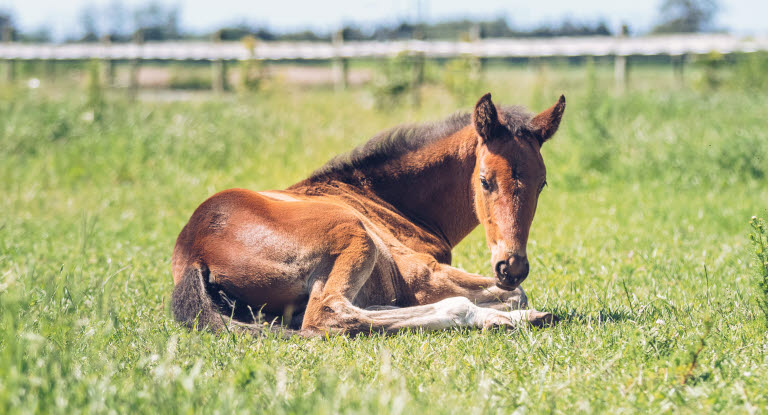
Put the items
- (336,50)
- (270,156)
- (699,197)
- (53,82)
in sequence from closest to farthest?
1. (699,197)
2. (270,156)
3. (336,50)
4. (53,82)

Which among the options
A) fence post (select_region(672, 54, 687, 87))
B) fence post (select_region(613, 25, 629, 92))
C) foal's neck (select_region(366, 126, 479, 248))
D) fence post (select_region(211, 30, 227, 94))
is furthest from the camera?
fence post (select_region(672, 54, 687, 87))

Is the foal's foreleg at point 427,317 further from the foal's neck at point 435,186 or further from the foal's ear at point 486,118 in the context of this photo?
the foal's ear at point 486,118

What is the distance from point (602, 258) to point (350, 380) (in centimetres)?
367

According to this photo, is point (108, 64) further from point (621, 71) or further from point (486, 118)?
point (486, 118)

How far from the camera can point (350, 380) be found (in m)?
3.33

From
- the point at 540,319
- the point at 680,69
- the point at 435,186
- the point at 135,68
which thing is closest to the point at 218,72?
the point at 135,68

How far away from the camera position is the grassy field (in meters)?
3.09

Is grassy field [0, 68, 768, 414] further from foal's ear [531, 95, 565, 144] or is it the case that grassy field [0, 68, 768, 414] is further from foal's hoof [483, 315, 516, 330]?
foal's ear [531, 95, 565, 144]

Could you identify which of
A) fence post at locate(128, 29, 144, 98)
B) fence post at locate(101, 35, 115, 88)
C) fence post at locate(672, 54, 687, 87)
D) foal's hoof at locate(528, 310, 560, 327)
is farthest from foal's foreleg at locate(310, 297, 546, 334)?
fence post at locate(672, 54, 687, 87)

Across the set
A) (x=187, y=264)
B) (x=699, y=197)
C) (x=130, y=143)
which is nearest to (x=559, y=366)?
(x=187, y=264)

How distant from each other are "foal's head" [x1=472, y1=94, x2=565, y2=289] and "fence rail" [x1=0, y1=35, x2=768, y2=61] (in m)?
11.4

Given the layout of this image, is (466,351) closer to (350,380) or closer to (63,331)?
(350,380)

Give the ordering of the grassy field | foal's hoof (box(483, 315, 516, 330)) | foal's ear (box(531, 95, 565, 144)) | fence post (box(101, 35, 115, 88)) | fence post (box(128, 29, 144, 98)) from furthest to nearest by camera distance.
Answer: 1. fence post (box(101, 35, 115, 88))
2. fence post (box(128, 29, 144, 98))
3. foal's ear (box(531, 95, 565, 144))
4. foal's hoof (box(483, 315, 516, 330))
5. the grassy field

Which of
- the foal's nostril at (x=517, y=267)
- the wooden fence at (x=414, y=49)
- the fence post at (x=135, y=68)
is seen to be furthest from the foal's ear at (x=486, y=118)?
the fence post at (x=135, y=68)
